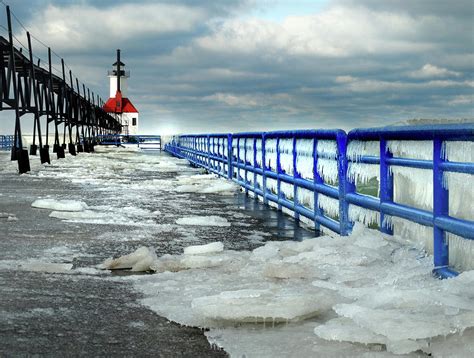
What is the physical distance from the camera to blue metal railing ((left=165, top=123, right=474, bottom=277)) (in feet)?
18.9

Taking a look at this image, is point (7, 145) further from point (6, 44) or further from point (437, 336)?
point (437, 336)

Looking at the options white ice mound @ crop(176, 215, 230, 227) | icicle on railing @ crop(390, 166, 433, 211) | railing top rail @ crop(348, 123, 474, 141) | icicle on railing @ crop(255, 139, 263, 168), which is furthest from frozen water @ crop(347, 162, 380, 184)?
icicle on railing @ crop(255, 139, 263, 168)

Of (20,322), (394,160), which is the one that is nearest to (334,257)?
(394,160)

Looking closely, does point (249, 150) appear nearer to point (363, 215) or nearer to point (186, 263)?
point (363, 215)

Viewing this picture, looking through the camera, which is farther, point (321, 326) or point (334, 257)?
point (334, 257)

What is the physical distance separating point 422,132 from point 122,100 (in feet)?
399

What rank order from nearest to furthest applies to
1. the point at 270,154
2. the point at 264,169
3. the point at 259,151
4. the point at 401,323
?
the point at 401,323 < the point at 270,154 < the point at 264,169 < the point at 259,151

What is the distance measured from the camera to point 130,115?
410 feet

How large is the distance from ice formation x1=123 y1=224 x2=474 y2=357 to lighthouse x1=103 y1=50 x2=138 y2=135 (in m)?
117

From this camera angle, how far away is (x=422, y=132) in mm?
6094

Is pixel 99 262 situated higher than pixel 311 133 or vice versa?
pixel 311 133

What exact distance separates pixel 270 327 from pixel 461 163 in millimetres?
2151

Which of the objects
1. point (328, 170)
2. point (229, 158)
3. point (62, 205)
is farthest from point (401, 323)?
point (229, 158)

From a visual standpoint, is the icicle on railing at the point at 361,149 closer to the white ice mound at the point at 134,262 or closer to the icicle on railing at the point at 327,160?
the icicle on railing at the point at 327,160
